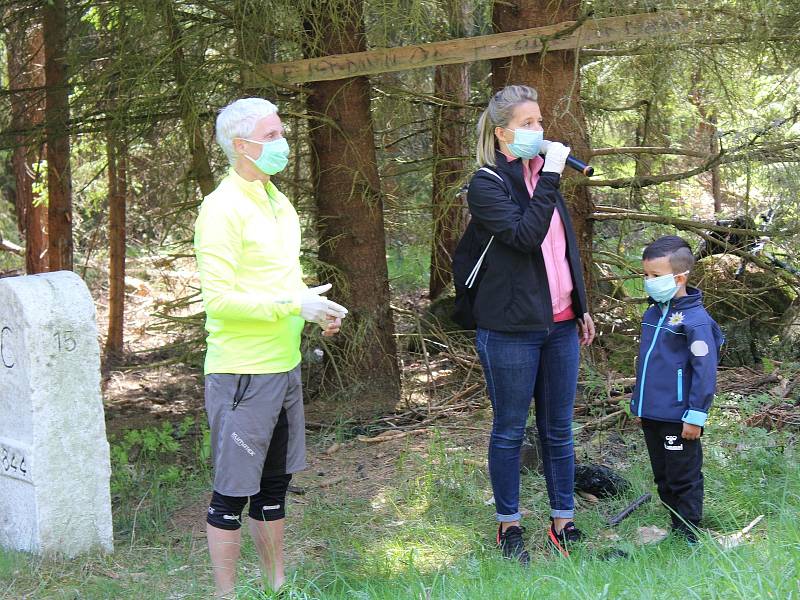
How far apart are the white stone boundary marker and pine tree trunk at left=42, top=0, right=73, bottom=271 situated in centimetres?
256

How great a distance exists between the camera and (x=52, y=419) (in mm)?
4430

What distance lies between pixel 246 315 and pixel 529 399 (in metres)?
1.45

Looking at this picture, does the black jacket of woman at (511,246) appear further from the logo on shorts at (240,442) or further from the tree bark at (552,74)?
the tree bark at (552,74)

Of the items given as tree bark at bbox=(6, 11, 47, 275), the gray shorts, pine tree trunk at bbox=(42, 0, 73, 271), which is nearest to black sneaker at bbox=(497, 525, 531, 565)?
the gray shorts

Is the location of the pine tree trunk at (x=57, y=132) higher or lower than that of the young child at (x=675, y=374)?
higher

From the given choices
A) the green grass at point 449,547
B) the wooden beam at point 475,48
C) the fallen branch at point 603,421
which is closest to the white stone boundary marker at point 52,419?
the green grass at point 449,547

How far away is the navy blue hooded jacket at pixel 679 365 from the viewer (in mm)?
3871

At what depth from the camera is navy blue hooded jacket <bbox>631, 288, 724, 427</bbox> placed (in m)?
3.87

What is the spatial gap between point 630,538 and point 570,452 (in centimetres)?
51

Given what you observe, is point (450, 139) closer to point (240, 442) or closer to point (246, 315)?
point (246, 315)

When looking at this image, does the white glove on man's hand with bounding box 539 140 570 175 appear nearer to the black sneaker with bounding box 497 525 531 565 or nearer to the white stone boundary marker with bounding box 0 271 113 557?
the black sneaker with bounding box 497 525 531 565

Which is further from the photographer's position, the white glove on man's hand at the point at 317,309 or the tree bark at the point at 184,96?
the tree bark at the point at 184,96

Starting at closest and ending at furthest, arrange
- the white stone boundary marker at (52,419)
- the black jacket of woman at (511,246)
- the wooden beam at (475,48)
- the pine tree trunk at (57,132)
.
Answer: the black jacket of woman at (511,246) → the white stone boundary marker at (52,419) → the wooden beam at (475,48) → the pine tree trunk at (57,132)

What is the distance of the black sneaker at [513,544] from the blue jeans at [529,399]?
0.20 feet
